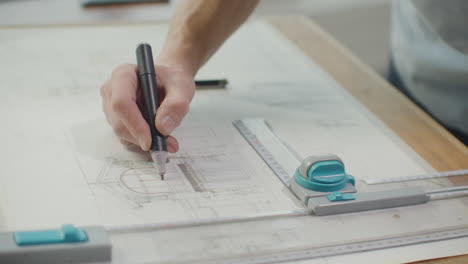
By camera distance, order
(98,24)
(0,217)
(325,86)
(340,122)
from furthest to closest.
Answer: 1. (98,24)
2. (325,86)
3. (340,122)
4. (0,217)

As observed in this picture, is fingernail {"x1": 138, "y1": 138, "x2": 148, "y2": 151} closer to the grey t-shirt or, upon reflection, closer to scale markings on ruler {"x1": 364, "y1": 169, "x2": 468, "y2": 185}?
scale markings on ruler {"x1": 364, "y1": 169, "x2": 468, "y2": 185}

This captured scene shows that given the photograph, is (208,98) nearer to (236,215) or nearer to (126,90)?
(126,90)

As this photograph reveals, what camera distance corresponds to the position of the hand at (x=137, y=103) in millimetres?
778

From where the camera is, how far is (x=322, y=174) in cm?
73

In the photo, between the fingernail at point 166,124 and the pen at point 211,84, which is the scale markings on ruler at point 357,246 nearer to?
the fingernail at point 166,124

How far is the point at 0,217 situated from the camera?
0.65 metres

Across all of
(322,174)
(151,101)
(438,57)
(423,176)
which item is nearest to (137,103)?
(151,101)

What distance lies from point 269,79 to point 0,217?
578 millimetres

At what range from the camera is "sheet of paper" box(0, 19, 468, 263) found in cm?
67

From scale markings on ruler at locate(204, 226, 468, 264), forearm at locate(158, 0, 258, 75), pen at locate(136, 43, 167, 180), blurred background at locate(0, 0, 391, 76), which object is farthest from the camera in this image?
blurred background at locate(0, 0, 391, 76)

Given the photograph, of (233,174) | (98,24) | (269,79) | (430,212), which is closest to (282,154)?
(233,174)

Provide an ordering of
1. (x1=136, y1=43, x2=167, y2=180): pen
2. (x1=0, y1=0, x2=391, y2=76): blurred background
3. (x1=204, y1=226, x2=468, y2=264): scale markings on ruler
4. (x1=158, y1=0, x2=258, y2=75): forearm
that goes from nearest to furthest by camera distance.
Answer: (x1=204, y1=226, x2=468, y2=264): scale markings on ruler → (x1=136, y1=43, x2=167, y2=180): pen → (x1=158, y1=0, x2=258, y2=75): forearm → (x1=0, y1=0, x2=391, y2=76): blurred background

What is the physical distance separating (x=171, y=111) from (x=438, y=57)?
53cm

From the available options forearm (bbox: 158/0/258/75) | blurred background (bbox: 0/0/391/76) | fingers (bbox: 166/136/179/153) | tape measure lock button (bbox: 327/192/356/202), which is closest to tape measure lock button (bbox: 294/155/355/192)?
tape measure lock button (bbox: 327/192/356/202)
